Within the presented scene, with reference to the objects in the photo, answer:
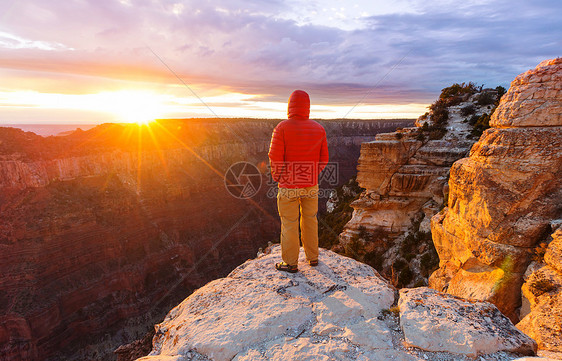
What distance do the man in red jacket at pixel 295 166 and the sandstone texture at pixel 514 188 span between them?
3171mm

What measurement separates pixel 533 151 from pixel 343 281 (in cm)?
379

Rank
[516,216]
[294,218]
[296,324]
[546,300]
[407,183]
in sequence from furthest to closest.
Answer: [407,183] < [516,216] < [294,218] < [546,300] < [296,324]

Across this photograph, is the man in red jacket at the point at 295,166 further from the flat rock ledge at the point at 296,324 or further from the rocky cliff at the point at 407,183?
the rocky cliff at the point at 407,183

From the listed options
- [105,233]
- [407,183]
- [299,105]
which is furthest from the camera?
[105,233]


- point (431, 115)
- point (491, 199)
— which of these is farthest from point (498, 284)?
point (431, 115)

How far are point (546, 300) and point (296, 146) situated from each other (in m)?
3.69

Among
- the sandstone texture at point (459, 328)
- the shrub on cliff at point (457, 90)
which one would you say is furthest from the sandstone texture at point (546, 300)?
the shrub on cliff at point (457, 90)

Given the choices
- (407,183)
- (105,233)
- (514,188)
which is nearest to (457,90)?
(407,183)

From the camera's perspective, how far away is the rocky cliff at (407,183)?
12.0 meters

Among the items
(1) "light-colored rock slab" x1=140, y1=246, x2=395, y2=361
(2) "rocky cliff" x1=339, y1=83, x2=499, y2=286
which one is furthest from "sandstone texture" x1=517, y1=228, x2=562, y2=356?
(2) "rocky cliff" x1=339, y1=83, x2=499, y2=286

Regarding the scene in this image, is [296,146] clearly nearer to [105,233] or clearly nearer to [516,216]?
[516,216]

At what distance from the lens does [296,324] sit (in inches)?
102

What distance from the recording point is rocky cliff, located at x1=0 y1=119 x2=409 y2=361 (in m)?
19.1

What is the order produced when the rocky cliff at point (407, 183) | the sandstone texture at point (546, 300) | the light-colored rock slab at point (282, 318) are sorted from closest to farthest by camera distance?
the light-colored rock slab at point (282, 318) < the sandstone texture at point (546, 300) < the rocky cliff at point (407, 183)
